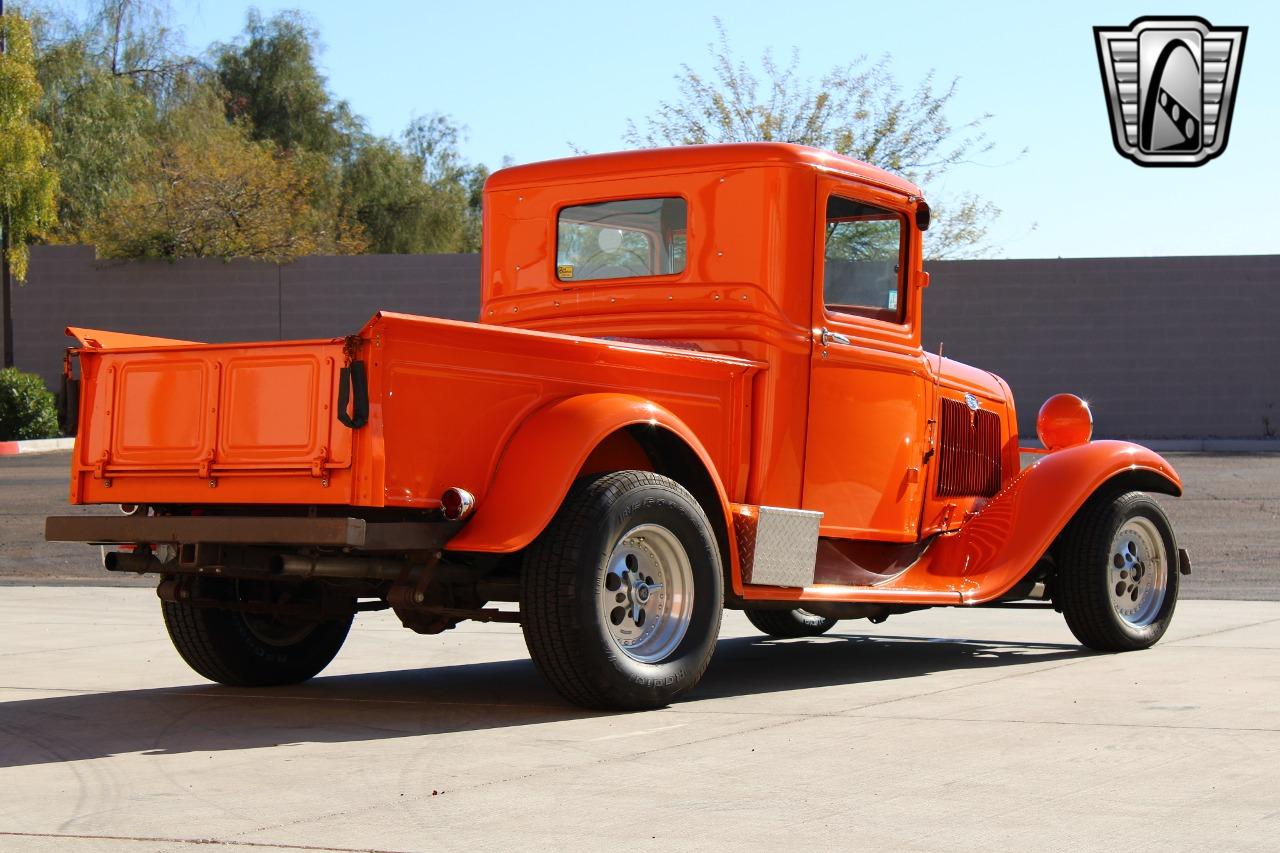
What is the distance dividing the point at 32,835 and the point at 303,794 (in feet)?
2.50

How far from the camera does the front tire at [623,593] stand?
19.5ft

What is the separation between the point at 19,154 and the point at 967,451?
80.6ft

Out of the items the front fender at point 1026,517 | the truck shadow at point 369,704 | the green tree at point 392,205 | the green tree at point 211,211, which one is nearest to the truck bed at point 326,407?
the truck shadow at point 369,704

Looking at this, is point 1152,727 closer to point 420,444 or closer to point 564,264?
point 420,444

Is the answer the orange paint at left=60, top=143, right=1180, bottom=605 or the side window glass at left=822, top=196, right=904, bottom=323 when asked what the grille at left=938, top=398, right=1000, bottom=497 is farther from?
the side window glass at left=822, top=196, right=904, bottom=323

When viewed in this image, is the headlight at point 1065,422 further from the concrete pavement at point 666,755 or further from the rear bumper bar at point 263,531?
the rear bumper bar at point 263,531

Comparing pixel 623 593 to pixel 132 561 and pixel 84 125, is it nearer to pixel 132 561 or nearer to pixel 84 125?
pixel 132 561

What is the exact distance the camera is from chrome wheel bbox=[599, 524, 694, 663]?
20.4 ft

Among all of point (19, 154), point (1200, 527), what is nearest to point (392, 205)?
point (19, 154)

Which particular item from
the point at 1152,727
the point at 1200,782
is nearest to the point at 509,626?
the point at 1152,727

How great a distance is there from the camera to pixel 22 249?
29828 mm

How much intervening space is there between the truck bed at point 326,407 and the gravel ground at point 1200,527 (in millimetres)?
6738

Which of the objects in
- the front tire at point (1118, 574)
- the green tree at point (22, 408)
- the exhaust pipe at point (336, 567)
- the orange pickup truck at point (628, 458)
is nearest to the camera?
the orange pickup truck at point (628, 458)

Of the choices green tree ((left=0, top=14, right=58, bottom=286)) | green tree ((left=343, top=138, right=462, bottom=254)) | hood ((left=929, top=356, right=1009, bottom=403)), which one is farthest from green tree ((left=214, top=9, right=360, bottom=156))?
hood ((left=929, top=356, right=1009, bottom=403))
